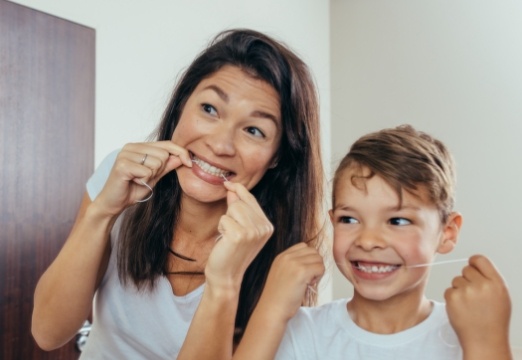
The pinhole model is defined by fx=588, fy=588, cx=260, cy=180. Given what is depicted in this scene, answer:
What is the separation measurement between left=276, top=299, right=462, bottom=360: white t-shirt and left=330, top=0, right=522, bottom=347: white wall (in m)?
1.96

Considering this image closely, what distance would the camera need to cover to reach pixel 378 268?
1.09 m

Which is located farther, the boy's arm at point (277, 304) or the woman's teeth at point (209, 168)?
the woman's teeth at point (209, 168)

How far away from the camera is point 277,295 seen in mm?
1045

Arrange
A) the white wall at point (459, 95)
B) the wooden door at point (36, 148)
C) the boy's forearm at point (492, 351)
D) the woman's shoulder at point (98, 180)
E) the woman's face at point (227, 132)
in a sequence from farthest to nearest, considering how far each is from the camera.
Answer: the white wall at point (459, 95) < the wooden door at point (36, 148) < the woman's shoulder at point (98, 180) < the woman's face at point (227, 132) < the boy's forearm at point (492, 351)

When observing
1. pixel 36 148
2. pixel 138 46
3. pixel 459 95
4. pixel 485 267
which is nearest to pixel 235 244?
pixel 485 267

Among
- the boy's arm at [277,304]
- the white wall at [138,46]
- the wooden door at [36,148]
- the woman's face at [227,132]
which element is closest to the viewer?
the boy's arm at [277,304]

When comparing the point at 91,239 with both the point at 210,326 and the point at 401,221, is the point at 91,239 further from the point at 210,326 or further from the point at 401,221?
the point at 401,221

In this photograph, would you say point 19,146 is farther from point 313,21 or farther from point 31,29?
point 313,21

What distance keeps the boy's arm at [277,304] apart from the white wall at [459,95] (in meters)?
2.13

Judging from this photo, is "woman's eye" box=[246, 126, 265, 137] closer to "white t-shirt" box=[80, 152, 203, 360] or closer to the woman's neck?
the woman's neck

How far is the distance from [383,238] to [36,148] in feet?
3.92

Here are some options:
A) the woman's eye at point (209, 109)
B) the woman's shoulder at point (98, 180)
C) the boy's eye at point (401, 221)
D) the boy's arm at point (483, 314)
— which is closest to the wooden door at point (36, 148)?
the woman's shoulder at point (98, 180)

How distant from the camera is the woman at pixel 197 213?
1138 mm

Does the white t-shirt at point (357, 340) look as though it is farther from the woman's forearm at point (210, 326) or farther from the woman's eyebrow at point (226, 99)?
the woman's eyebrow at point (226, 99)
